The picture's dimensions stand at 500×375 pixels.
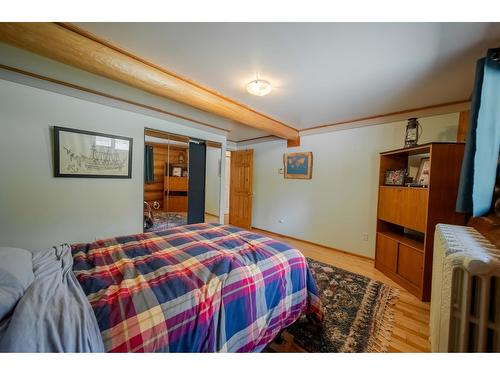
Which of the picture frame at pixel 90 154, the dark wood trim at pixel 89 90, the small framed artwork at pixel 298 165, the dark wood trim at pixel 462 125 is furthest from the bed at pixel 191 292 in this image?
the dark wood trim at pixel 462 125

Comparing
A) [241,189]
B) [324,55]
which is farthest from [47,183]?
[241,189]

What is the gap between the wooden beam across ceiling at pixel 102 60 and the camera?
45.2 inches

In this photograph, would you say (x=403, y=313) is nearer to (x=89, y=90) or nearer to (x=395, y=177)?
(x=395, y=177)

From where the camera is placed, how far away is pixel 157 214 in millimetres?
3008

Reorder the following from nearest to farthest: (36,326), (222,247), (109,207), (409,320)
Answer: (36,326), (222,247), (409,320), (109,207)

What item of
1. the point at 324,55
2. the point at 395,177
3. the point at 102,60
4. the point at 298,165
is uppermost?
the point at 324,55

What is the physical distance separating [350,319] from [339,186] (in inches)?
84.4

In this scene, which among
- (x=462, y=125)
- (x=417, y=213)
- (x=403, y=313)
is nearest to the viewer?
(x=403, y=313)

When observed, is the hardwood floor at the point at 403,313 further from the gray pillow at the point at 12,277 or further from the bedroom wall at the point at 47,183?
the bedroom wall at the point at 47,183

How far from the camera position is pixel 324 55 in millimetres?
1438

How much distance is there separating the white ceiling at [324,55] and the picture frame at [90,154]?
1.42 m
